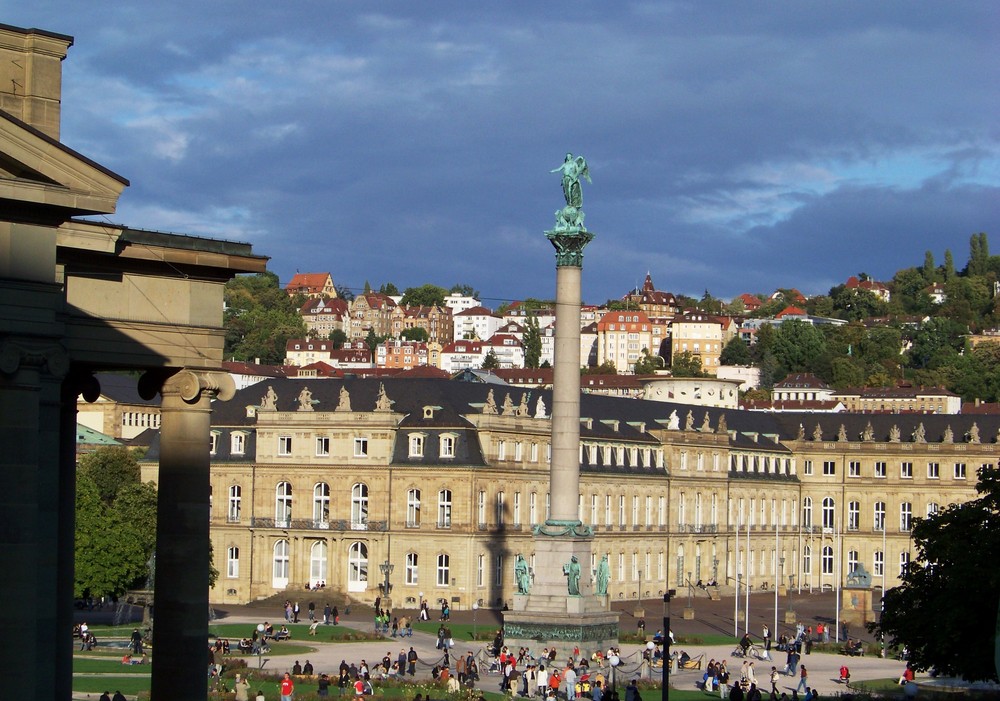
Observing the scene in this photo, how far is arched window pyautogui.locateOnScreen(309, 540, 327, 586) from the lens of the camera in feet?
406

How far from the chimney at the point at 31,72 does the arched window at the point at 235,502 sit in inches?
3925

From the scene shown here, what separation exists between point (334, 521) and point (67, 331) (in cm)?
9535

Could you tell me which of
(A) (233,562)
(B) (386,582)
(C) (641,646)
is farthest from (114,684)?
(A) (233,562)

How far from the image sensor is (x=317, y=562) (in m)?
124

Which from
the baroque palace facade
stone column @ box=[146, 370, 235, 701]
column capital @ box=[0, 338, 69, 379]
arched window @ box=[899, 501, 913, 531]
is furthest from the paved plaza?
column capital @ box=[0, 338, 69, 379]

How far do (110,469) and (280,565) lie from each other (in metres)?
20.0

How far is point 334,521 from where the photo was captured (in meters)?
125

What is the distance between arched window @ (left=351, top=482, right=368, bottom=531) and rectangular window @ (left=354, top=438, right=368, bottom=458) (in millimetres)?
1852

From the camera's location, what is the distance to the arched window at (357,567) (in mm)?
122688

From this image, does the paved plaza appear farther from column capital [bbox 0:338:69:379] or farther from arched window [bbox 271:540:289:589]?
column capital [bbox 0:338:69:379]

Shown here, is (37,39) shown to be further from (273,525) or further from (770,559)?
(770,559)

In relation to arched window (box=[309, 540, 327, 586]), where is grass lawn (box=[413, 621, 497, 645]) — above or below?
below

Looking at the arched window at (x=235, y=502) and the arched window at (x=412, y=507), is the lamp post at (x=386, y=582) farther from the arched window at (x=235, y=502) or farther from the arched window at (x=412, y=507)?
the arched window at (x=235, y=502)

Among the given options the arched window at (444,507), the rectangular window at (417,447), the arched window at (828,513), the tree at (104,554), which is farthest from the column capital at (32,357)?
the arched window at (828,513)
